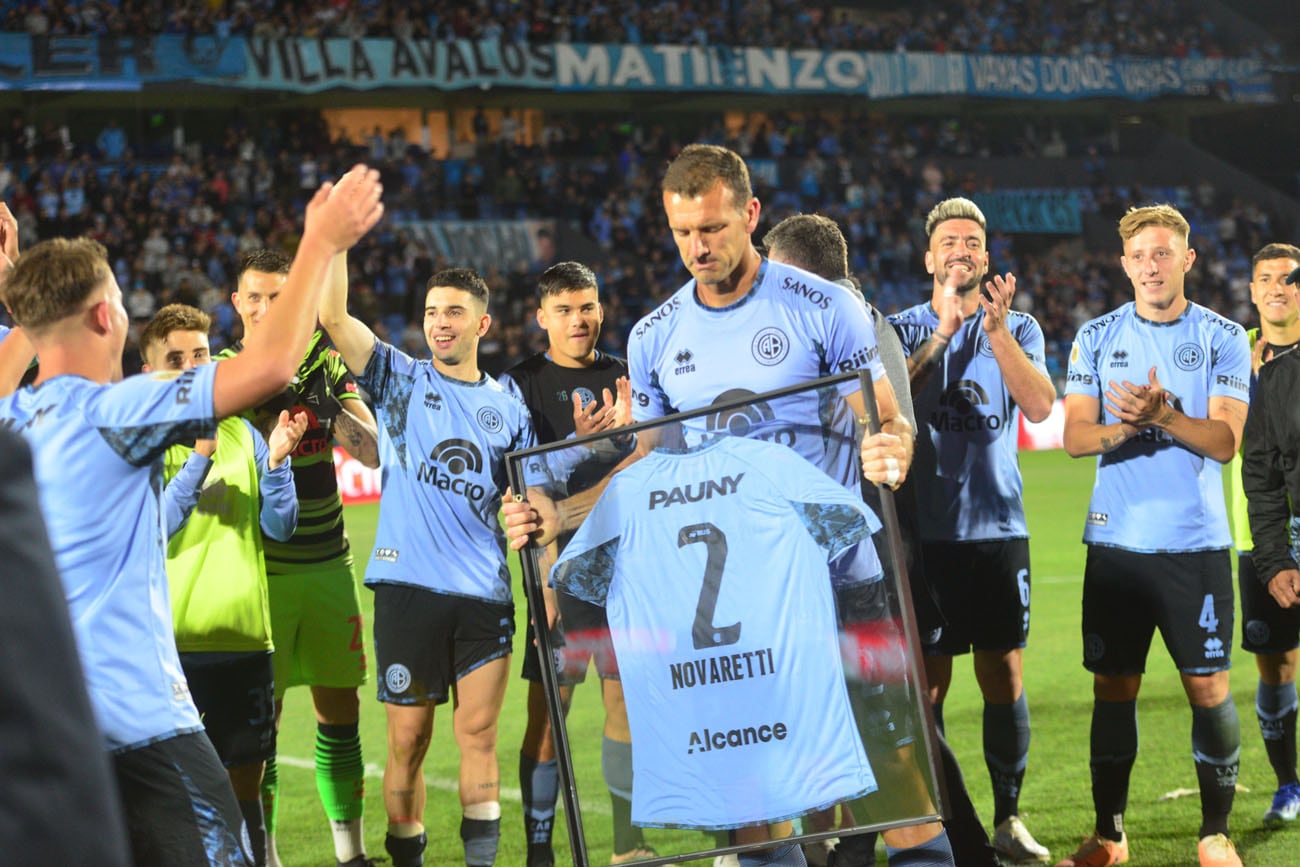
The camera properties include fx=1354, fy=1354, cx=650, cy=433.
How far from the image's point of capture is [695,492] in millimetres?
3748

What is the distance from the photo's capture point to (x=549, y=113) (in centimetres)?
3284

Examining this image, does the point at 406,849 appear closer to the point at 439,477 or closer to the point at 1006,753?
the point at 439,477

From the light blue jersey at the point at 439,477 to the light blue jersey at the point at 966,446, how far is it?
1.75 metres

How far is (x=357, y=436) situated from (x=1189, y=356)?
11.0 ft

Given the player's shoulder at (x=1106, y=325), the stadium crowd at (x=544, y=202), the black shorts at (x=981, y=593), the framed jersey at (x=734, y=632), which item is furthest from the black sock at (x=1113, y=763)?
the stadium crowd at (x=544, y=202)

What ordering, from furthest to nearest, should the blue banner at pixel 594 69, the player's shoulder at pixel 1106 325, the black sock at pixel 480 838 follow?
1. the blue banner at pixel 594 69
2. the player's shoulder at pixel 1106 325
3. the black sock at pixel 480 838

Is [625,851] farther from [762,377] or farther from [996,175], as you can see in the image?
[996,175]

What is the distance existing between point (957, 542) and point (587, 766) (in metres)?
2.35

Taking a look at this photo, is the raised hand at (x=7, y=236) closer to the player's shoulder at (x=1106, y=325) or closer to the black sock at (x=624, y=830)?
the black sock at (x=624, y=830)

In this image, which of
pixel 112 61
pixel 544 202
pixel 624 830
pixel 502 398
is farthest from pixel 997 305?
pixel 544 202

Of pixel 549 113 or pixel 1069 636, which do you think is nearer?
pixel 1069 636

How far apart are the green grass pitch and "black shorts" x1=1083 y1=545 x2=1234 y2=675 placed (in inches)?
30.4

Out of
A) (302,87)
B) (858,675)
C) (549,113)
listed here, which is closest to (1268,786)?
(858,675)

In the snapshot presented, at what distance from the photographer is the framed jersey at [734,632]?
3578 mm
